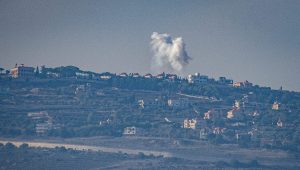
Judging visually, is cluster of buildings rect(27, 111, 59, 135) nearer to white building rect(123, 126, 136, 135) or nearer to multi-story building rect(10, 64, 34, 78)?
white building rect(123, 126, 136, 135)

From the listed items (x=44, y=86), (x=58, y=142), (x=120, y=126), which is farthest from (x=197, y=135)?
(x=44, y=86)

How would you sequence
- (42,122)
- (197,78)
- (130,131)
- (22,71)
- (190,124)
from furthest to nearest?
(197,78) < (22,71) < (190,124) < (42,122) < (130,131)

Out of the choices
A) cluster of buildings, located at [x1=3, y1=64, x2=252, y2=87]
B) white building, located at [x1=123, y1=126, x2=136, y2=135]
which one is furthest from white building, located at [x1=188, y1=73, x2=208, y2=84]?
white building, located at [x1=123, y1=126, x2=136, y2=135]

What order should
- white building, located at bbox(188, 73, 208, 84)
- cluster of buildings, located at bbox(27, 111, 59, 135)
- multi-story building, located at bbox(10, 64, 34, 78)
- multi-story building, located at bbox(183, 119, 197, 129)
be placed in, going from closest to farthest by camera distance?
cluster of buildings, located at bbox(27, 111, 59, 135) → multi-story building, located at bbox(183, 119, 197, 129) → multi-story building, located at bbox(10, 64, 34, 78) → white building, located at bbox(188, 73, 208, 84)

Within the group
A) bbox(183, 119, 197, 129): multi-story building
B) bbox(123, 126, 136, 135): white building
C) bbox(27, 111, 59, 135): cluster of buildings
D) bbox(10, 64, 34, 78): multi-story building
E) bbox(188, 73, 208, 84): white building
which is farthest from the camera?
bbox(188, 73, 208, 84): white building

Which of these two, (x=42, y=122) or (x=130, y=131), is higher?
(x=42, y=122)

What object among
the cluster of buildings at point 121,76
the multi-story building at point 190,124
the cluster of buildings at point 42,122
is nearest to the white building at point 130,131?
the cluster of buildings at point 42,122

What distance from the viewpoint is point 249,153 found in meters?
94.2

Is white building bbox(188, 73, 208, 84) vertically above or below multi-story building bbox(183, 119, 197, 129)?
above

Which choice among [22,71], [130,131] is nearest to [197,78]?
[22,71]

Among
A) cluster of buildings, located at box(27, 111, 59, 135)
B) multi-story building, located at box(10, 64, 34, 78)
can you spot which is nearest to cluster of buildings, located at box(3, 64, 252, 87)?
multi-story building, located at box(10, 64, 34, 78)

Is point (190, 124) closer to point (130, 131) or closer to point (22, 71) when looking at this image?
point (130, 131)

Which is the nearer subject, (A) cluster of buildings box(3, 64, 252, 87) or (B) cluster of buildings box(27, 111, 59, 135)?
(B) cluster of buildings box(27, 111, 59, 135)

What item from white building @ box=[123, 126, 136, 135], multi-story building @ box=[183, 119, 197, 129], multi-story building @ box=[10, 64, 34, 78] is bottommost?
white building @ box=[123, 126, 136, 135]
